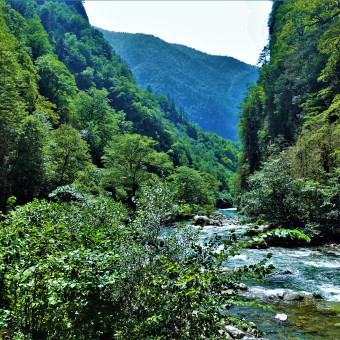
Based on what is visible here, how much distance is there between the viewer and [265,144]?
35906 millimetres

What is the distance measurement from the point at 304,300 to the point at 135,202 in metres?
7.24

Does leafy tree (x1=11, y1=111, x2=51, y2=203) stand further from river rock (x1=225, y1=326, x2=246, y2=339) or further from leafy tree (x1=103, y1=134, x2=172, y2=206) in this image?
river rock (x1=225, y1=326, x2=246, y2=339)

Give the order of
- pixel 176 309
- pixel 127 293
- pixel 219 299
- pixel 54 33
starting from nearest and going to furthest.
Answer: pixel 219 299 < pixel 176 309 < pixel 127 293 < pixel 54 33

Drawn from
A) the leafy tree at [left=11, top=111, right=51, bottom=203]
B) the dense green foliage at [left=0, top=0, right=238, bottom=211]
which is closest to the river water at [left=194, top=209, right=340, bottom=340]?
the dense green foliage at [left=0, top=0, right=238, bottom=211]

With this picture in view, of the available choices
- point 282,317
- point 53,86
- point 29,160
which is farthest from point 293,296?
point 53,86

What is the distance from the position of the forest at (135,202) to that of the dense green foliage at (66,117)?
0.60 feet

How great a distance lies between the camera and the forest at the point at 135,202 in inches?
110

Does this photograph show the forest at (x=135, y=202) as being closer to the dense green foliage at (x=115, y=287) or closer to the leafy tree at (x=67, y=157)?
the dense green foliage at (x=115, y=287)

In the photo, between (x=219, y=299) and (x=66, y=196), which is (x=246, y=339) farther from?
(x=66, y=196)

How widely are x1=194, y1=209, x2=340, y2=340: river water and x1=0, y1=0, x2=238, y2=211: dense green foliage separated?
533cm

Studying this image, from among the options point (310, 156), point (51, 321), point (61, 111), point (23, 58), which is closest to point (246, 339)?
point (51, 321)

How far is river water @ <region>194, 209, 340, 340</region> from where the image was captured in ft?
20.1

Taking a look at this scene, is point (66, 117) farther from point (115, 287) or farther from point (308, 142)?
point (115, 287)

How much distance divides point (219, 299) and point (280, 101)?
34.6 m
